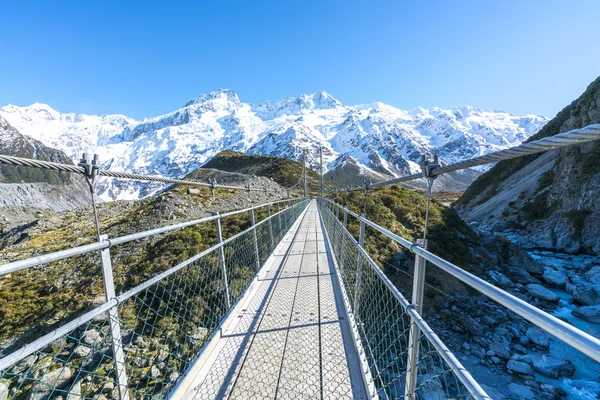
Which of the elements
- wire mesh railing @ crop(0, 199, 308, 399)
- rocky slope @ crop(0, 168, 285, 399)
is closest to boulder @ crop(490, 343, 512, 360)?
wire mesh railing @ crop(0, 199, 308, 399)

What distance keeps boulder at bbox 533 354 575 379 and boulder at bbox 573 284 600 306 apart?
210 inches

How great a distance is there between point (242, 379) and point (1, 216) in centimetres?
2389

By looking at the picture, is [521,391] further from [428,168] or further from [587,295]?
[428,168]

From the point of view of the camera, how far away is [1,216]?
1745cm

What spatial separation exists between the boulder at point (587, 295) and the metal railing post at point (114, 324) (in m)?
17.0

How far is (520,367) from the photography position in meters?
8.29

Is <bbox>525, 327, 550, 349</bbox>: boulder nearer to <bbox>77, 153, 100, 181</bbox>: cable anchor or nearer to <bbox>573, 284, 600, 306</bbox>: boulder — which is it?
<bbox>573, 284, 600, 306</bbox>: boulder

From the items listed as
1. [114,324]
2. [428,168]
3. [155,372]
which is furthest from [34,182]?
[428,168]

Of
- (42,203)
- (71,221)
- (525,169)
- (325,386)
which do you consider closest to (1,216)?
(71,221)

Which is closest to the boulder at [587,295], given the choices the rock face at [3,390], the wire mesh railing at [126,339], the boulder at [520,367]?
the boulder at [520,367]

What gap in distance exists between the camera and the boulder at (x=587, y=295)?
1169cm

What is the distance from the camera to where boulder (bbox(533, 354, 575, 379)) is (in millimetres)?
7977

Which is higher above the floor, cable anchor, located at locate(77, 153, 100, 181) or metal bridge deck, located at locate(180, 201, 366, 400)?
cable anchor, located at locate(77, 153, 100, 181)

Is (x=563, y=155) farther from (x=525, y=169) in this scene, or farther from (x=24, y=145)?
(x=24, y=145)
